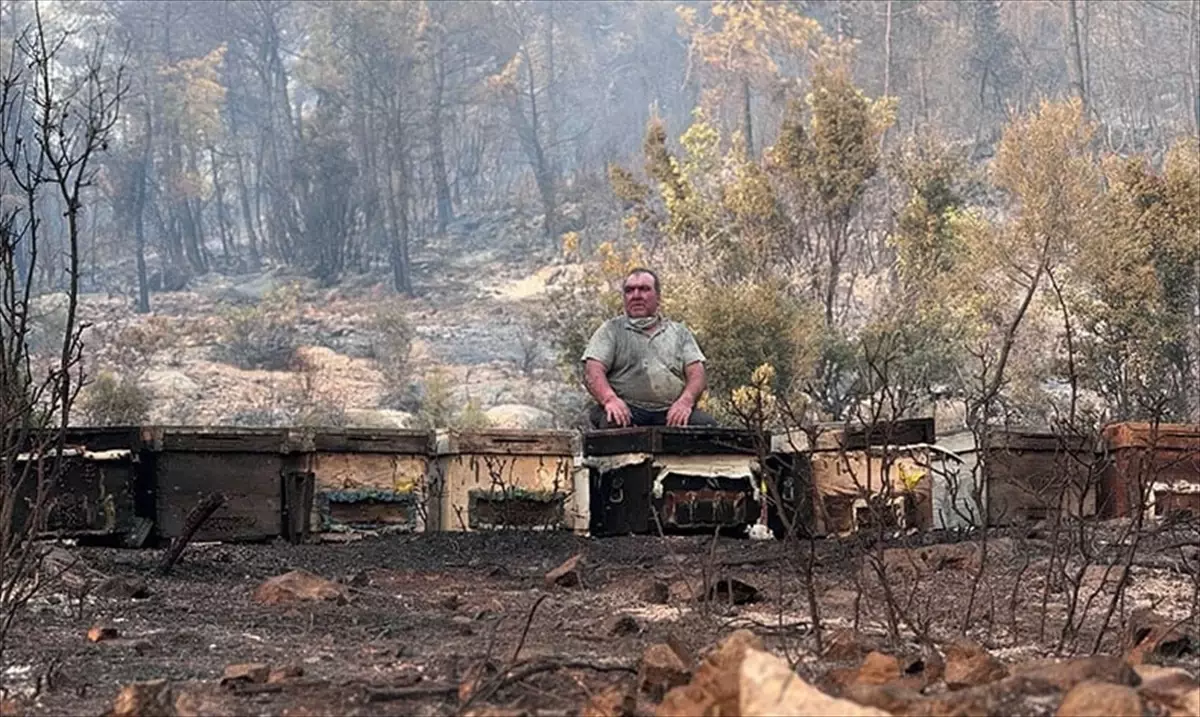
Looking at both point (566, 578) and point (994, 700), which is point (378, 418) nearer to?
point (566, 578)

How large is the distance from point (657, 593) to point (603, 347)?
13.8 feet

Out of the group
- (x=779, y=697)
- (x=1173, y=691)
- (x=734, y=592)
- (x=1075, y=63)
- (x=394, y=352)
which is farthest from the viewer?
(x=1075, y=63)

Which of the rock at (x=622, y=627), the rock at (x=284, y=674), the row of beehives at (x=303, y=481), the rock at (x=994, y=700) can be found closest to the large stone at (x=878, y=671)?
the rock at (x=994, y=700)

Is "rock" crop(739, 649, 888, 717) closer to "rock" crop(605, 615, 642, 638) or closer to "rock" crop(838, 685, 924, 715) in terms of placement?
"rock" crop(838, 685, 924, 715)

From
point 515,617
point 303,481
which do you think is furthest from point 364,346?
point 515,617

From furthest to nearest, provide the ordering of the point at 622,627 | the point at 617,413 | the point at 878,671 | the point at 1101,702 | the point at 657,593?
the point at 617,413, the point at 657,593, the point at 622,627, the point at 878,671, the point at 1101,702

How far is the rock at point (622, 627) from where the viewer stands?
5.39 meters

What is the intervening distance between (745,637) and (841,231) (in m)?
26.2

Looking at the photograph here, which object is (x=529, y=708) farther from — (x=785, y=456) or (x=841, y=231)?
(x=841, y=231)

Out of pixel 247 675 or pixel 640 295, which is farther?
pixel 640 295

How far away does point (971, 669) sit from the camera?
3.99 meters

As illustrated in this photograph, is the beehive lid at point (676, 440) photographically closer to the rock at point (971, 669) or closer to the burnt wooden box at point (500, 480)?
the burnt wooden box at point (500, 480)

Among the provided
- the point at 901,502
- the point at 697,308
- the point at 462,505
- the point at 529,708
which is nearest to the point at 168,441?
the point at 462,505

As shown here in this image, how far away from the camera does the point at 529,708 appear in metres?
3.81
